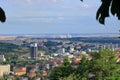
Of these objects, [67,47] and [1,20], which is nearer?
[1,20]

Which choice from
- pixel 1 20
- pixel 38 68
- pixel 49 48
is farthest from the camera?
pixel 49 48

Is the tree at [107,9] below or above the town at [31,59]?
above

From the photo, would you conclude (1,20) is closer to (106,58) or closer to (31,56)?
(106,58)

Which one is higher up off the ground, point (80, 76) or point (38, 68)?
point (80, 76)

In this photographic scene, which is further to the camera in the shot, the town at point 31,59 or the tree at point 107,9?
the town at point 31,59

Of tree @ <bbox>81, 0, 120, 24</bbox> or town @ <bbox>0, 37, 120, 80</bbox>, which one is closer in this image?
tree @ <bbox>81, 0, 120, 24</bbox>

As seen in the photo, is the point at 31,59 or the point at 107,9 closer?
the point at 107,9

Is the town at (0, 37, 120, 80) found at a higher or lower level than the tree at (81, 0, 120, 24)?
lower

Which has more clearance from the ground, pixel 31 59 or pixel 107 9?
pixel 107 9

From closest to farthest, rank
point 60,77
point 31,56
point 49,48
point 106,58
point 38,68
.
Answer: point 60,77 < point 106,58 < point 38,68 < point 31,56 < point 49,48

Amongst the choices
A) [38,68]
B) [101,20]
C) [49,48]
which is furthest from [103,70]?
[49,48]
